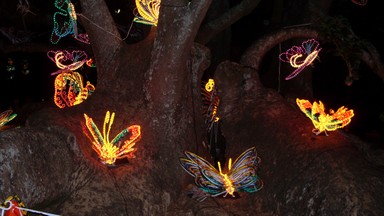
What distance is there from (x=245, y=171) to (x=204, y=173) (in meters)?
0.53

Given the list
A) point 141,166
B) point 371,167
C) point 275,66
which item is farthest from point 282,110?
point 275,66

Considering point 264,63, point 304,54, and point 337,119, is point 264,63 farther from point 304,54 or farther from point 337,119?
point 337,119

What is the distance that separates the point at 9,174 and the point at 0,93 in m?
14.9

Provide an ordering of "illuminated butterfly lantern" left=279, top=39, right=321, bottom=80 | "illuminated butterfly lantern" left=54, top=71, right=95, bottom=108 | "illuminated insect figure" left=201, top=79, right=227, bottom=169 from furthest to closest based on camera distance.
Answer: "illuminated butterfly lantern" left=54, top=71, right=95, bottom=108 < "illuminated insect figure" left=201, top=79, right=227, bottom=169 < "illuminated butterfly lantern" left=279, top=39, right=321, bottom=80

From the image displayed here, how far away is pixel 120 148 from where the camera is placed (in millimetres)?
6277

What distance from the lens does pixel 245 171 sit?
6.30 meters

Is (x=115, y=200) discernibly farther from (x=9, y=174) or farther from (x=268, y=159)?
(x=268, y=159)

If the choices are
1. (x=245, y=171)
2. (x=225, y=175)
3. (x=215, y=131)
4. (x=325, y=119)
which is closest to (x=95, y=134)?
(x=225, y=175)

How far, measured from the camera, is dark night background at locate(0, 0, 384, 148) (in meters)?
11.2

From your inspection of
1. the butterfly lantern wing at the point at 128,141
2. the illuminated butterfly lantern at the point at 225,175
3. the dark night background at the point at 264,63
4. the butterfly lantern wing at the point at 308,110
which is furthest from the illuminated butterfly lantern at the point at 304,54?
the butterfly lantern wing at the point at 128,141

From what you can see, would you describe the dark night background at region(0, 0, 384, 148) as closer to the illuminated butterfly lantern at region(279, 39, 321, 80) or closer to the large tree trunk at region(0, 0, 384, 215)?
the illuminated butterfly lantern at region(279, 39, 321, 80)

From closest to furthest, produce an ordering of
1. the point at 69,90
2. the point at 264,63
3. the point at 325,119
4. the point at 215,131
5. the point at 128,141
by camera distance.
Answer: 1. the point at 128,141
2. the point at 325,119
3. the point at 215,131
4. the point at 69,90
5. the point at 264,63

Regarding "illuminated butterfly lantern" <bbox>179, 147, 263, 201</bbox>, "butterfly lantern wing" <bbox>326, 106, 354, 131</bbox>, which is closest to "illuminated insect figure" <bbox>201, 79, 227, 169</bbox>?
"illuminated butterfly lantern" <bbox>179, 147, 263, 201</bbox>

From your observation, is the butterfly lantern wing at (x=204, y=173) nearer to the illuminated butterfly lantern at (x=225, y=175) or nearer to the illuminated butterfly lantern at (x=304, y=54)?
the illuminated butterfly lantern at (x=225, y=175)
